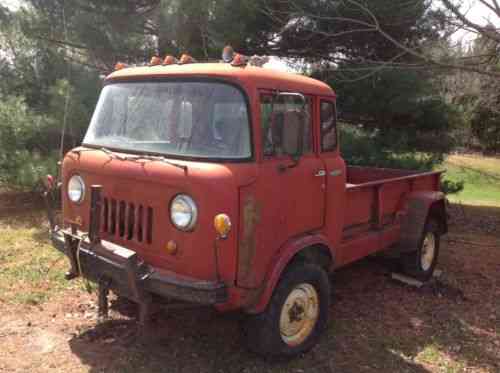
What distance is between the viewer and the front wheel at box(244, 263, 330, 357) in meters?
3.58

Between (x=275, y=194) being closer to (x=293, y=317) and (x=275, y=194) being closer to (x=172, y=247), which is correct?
(x=172, y=247)

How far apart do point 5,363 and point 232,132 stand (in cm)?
252

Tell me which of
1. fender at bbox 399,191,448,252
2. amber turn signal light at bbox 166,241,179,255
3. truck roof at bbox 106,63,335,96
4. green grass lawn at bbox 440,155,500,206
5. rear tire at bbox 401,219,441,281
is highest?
truck roof at bbox 106,63,335,96

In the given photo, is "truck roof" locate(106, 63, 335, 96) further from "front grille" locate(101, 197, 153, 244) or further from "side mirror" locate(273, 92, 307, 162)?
"front grille" locate(101, 197, 153, 244)

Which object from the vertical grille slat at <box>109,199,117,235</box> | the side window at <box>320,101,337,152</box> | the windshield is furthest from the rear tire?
the vertical grille slat at <box>109,199,117,235</box>

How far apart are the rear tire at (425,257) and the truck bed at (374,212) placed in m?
0.37

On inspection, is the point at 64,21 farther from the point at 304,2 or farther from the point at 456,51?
the point at 456,51

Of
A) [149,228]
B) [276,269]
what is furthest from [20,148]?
[276,269]

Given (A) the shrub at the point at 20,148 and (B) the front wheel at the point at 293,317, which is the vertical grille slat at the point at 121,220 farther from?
(A) the shrub at the point at 20,148

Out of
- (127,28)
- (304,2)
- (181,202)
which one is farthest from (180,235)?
(127,28)

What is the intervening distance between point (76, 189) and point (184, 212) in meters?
1.19

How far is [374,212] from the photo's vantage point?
508 centimetres

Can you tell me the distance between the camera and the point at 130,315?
15.1 ft

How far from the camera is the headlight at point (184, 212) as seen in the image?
10.4 ft
